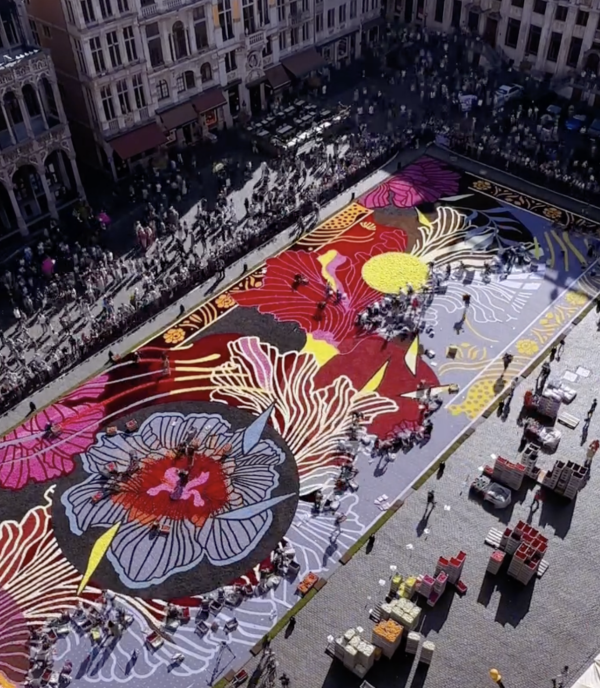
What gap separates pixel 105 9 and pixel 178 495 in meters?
52.2

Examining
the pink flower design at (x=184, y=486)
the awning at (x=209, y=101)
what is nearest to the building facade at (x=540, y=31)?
the awning at (x=209, y=101)

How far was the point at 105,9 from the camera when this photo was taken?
78500 mm

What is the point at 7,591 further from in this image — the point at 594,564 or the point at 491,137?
the point at 491,137

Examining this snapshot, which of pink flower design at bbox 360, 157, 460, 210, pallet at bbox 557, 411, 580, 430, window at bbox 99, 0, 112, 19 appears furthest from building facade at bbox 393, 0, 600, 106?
pallet at bbox 557, 411, 580, 430

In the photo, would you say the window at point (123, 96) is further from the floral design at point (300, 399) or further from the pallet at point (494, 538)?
the pallet at point (494, 538)

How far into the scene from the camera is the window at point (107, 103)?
271ft

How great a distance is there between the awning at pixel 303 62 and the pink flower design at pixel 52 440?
55.2 metres

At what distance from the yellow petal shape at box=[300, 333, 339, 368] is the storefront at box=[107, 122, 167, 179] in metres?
32.9

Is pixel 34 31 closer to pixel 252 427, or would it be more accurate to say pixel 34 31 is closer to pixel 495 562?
pixel 252 427

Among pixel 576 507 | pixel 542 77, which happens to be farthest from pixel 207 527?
pixel 542 77

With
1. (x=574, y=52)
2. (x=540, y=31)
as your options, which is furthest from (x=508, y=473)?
(x=540, y=31)

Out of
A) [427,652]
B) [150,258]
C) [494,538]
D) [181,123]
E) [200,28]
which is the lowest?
[494,538]

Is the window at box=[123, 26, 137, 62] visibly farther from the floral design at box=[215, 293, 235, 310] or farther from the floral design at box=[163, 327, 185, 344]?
the floral design at box=[163, 327, 185, 344]

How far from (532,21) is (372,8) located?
2288cm
